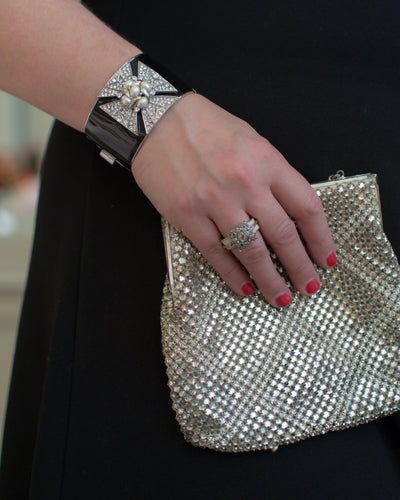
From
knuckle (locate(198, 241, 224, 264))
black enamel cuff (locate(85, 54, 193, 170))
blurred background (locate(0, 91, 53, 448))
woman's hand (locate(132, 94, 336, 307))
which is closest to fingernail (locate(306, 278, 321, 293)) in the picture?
woman's hand (locate(132, 94, 336, 307))

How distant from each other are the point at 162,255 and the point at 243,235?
121 millimetres

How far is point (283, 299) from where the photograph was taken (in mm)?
531

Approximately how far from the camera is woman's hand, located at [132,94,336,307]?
481 mm

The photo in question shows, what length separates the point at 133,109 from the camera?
520 millimetres

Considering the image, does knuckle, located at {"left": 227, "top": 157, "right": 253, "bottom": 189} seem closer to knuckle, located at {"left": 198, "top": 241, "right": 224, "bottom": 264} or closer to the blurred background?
knuckle, located at {"left": 198, "top": 241, "right": 224, "bottom": 264}

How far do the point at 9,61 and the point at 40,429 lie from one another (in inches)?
16.7

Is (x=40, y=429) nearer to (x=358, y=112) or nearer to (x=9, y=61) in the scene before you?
(x=9, y=61)

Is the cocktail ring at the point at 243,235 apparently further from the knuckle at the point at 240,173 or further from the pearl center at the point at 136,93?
the pearl center at the point at 136,93

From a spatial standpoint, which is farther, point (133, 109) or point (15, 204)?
point (15, 204)

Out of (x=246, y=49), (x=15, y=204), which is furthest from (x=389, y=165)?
(x=15, y=204)

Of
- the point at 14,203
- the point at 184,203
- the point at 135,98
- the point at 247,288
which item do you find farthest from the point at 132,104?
the point at 14,203

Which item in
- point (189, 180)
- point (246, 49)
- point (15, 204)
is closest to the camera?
point (189, 180)

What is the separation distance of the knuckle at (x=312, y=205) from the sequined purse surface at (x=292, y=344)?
0.16 ft

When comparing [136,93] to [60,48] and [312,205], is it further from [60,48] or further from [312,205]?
[312,205]
